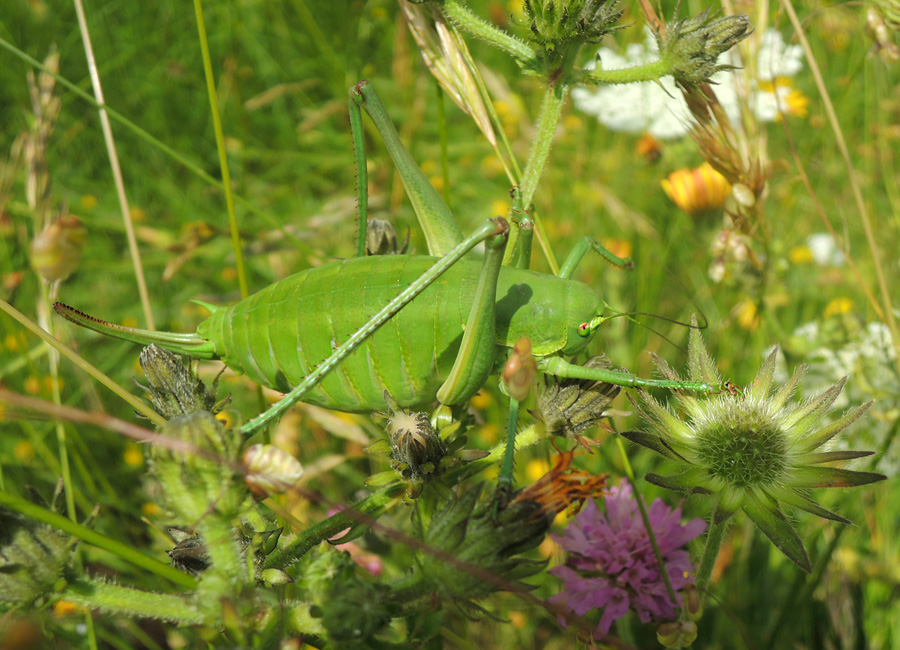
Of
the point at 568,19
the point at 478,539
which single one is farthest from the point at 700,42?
the point at 478,539

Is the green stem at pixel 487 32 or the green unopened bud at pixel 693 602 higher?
the green stem at pixel 487 32

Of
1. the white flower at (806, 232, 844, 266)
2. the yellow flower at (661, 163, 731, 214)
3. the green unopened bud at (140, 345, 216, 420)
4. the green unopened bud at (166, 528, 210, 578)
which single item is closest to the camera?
the green unopened bud at (166, 528, 210, 578)

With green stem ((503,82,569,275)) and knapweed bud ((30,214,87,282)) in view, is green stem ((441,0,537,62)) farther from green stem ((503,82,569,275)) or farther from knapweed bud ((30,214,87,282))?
knapweed bud ((30,214,87,282))

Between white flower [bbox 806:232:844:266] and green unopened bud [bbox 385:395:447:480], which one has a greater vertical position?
green unopened bud [bbox 385:395:447:480]

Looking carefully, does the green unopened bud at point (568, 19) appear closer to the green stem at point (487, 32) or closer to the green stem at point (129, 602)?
the green stem at point (487, 32)

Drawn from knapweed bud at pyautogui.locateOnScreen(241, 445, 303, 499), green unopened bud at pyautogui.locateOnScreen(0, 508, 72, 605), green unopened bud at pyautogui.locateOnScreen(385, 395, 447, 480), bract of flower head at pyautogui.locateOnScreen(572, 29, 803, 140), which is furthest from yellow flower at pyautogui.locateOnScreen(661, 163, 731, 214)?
green unopened bud at pyautogui.locateOnScreen(0, 508, 72, 605)

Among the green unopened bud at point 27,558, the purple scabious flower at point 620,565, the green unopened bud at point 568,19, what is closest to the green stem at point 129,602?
the green unopened bud at point 27,558

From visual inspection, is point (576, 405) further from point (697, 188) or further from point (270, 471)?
point (697, 188)
